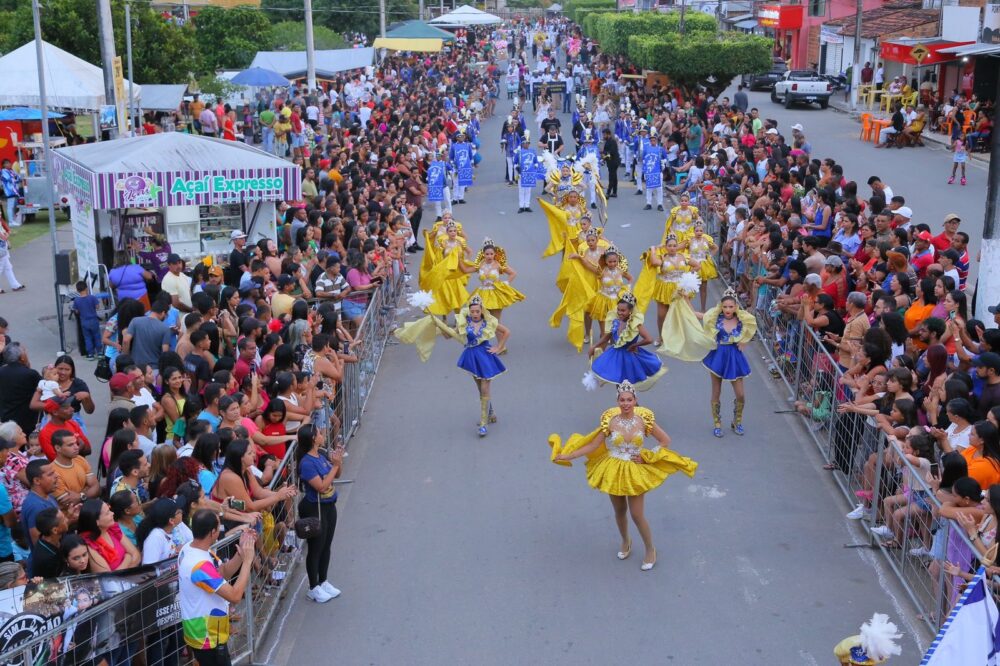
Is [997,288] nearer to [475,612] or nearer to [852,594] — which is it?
[852,594]

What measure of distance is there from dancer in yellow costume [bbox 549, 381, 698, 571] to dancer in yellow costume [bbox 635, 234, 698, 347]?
17.6 feet

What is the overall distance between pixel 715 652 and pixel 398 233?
1112 cm

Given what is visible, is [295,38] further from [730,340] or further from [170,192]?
[730,340]

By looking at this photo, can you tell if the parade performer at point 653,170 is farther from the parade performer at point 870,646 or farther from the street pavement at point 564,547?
the parade performer at point 870,646

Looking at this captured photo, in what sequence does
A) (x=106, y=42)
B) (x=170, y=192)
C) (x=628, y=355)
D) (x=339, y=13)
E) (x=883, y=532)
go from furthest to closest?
(x=339, y=13)
(x=106, y=42)
(x=170, y=192)
(x=628, y=355)
(x=883, y=532)

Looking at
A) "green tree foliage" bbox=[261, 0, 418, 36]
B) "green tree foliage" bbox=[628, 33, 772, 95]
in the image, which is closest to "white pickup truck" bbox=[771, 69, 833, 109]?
"green tree foliage" bbox=[628, 33, 772, 95]

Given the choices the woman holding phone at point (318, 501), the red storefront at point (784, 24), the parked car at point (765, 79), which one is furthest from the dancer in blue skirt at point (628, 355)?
the red storefront at point (784, 24)

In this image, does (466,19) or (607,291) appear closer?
(607,291)

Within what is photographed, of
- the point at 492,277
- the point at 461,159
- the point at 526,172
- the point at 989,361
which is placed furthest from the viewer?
the point at 461,159

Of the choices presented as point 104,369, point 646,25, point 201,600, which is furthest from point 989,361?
point 646,25

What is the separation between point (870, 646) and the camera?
5840 millimetres

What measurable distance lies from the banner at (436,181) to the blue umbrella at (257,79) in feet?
38.5

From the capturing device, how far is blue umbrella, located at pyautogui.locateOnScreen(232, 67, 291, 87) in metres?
33.2

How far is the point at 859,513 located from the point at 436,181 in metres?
14.7
